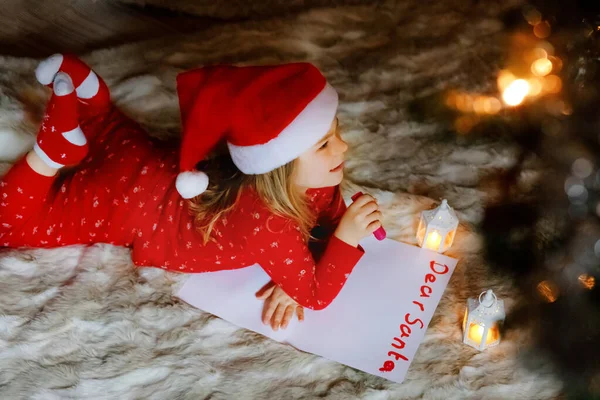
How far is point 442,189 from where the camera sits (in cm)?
119

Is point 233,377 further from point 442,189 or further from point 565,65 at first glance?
point 565,65

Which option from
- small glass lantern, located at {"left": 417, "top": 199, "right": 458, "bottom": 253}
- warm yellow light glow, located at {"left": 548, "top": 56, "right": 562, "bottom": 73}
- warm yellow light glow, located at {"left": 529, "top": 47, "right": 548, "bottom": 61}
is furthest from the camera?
warm yellow light glow, located at {"left": 529, "top": 47, "right": 548, "bottom": 61}

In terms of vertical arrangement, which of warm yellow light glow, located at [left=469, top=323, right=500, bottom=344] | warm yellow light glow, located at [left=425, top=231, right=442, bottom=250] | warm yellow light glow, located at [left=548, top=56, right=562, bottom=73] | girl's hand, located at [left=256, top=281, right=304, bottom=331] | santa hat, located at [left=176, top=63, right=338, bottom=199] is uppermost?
warm yellow light glow, located at [left=548, top=56, right=562, bottom=73]

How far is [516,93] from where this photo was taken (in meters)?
1.34

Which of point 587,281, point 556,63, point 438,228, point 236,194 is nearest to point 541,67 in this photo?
point 556,63

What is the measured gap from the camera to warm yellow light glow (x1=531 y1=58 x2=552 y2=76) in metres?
1.23

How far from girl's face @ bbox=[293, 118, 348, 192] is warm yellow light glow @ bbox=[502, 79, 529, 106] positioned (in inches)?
23.5

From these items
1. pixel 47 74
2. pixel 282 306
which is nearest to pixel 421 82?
pixel 282 306

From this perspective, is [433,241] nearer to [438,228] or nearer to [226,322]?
[438,228]

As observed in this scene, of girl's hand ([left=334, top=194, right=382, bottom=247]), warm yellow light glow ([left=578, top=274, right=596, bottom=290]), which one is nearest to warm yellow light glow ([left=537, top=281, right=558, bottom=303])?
warm yellow light glow ([left=578, top=274, right=596, bottom=290])

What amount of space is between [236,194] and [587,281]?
48 cm

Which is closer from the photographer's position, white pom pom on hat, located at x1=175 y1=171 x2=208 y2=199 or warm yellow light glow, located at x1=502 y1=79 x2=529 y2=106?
white pom pom on hat, located at x1=175 y1=171 x2=208 y2=199

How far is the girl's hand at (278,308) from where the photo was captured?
0.97 meters

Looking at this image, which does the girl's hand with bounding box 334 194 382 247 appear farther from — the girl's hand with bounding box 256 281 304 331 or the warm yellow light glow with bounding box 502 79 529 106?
the warm yellow light glow with bounding box 502 79 529 106
